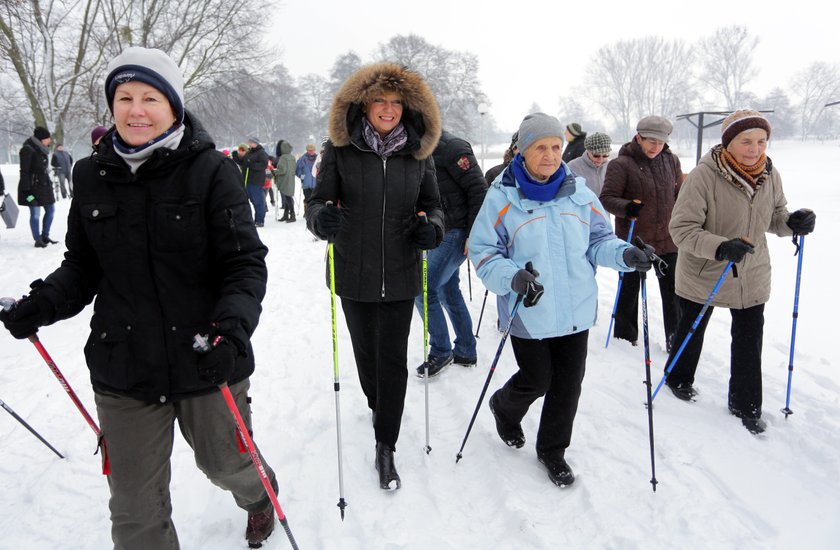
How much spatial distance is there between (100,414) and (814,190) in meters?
23.0

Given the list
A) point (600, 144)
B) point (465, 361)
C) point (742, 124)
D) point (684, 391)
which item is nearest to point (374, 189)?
point (465, 361)

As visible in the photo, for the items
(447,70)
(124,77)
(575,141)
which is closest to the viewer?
(124,77)

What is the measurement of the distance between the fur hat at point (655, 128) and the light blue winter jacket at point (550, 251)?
2.18m

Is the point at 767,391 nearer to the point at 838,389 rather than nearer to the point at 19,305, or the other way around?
the point at 838,389

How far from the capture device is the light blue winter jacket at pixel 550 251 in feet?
8.66

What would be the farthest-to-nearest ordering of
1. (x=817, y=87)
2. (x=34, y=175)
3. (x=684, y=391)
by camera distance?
(x=817, y=87)
(x=34, y=175)
(x=684, y=391)

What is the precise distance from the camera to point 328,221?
251 centimetres

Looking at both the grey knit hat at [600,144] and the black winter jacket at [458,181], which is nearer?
the black winter jacket at [458,181]

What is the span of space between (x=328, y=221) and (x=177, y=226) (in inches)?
33.4

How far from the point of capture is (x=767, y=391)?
3783mm

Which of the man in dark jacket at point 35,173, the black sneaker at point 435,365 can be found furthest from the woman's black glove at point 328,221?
the man in dark jacket at point 35,173

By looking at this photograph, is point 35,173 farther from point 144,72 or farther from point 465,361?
point 144,72

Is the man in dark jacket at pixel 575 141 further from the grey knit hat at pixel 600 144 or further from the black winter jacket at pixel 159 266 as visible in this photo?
the black winter jacket at pixel 159 266

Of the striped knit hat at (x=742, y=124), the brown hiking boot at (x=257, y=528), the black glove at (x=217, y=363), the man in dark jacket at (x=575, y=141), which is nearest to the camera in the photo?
the black glove at (x=217, y=363)
